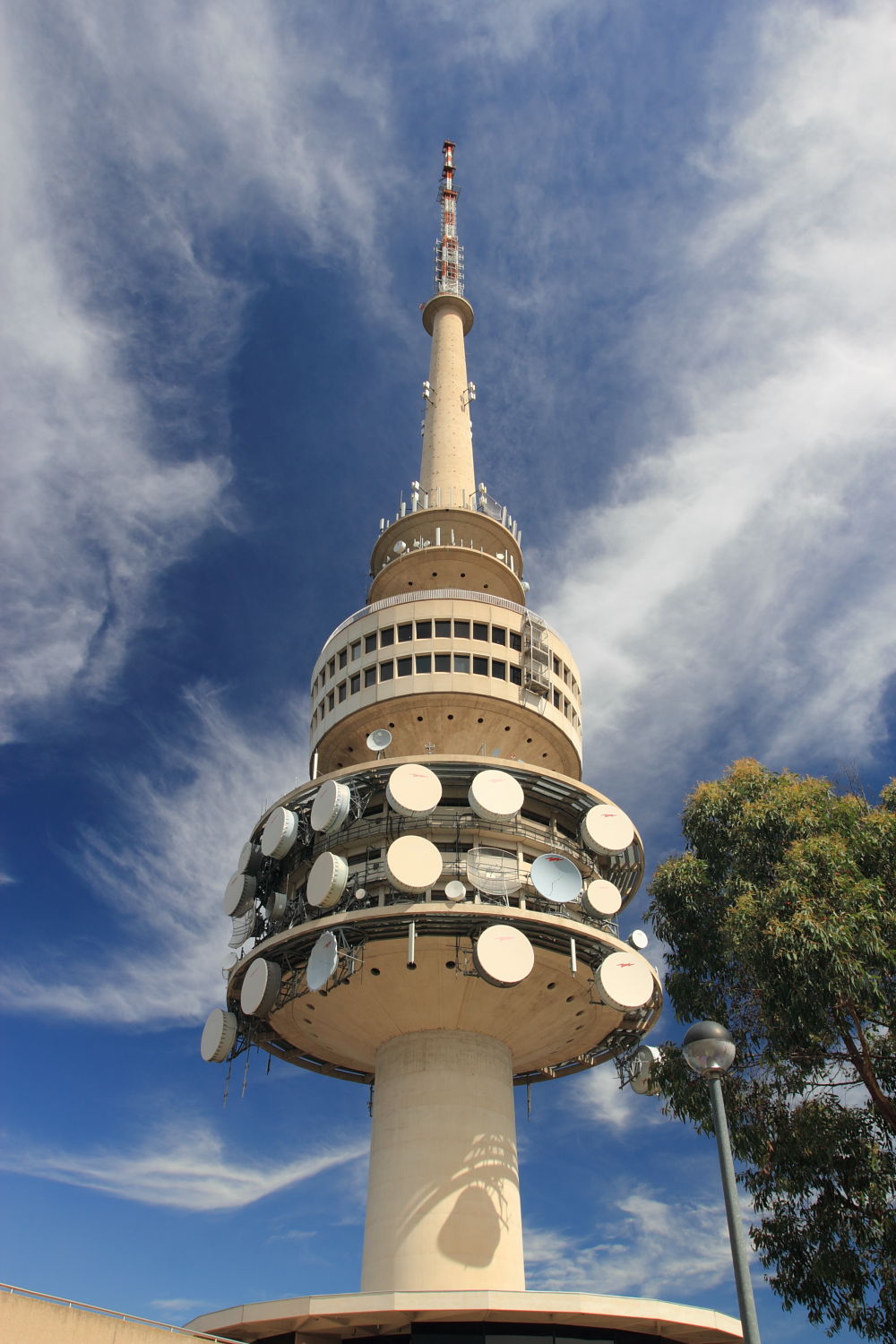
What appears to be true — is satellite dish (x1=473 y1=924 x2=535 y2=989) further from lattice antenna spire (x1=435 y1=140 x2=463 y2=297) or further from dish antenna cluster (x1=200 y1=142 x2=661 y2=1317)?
lattice antenna spire (x1=435 y1=140 x2=463 y2=297)

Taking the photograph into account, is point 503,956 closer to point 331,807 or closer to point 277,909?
point 331,807

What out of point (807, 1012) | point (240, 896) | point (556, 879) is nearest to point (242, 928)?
point (240, 896)

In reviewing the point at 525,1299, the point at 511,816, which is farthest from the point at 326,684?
the point at 525,1299

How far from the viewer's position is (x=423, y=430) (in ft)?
189

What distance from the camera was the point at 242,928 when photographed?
39.5 m

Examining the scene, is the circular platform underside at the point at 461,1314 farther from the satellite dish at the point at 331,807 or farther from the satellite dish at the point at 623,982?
the satellite dish at the point at 331,807

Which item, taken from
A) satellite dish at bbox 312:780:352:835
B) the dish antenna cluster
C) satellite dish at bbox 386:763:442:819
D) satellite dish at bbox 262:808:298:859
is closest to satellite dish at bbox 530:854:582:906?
the dish antenna cluster

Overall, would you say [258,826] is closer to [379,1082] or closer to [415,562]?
[379,1082]

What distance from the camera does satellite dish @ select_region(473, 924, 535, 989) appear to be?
1249 inches

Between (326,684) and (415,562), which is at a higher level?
(415,562)

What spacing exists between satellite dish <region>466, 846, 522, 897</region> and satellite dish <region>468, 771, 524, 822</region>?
1.71 meters

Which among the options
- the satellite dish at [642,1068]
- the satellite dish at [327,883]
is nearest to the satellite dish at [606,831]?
the satellite dish at [642,1068]

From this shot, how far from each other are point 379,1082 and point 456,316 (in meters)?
46.9

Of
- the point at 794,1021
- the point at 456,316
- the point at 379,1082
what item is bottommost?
the point at 794,1021
